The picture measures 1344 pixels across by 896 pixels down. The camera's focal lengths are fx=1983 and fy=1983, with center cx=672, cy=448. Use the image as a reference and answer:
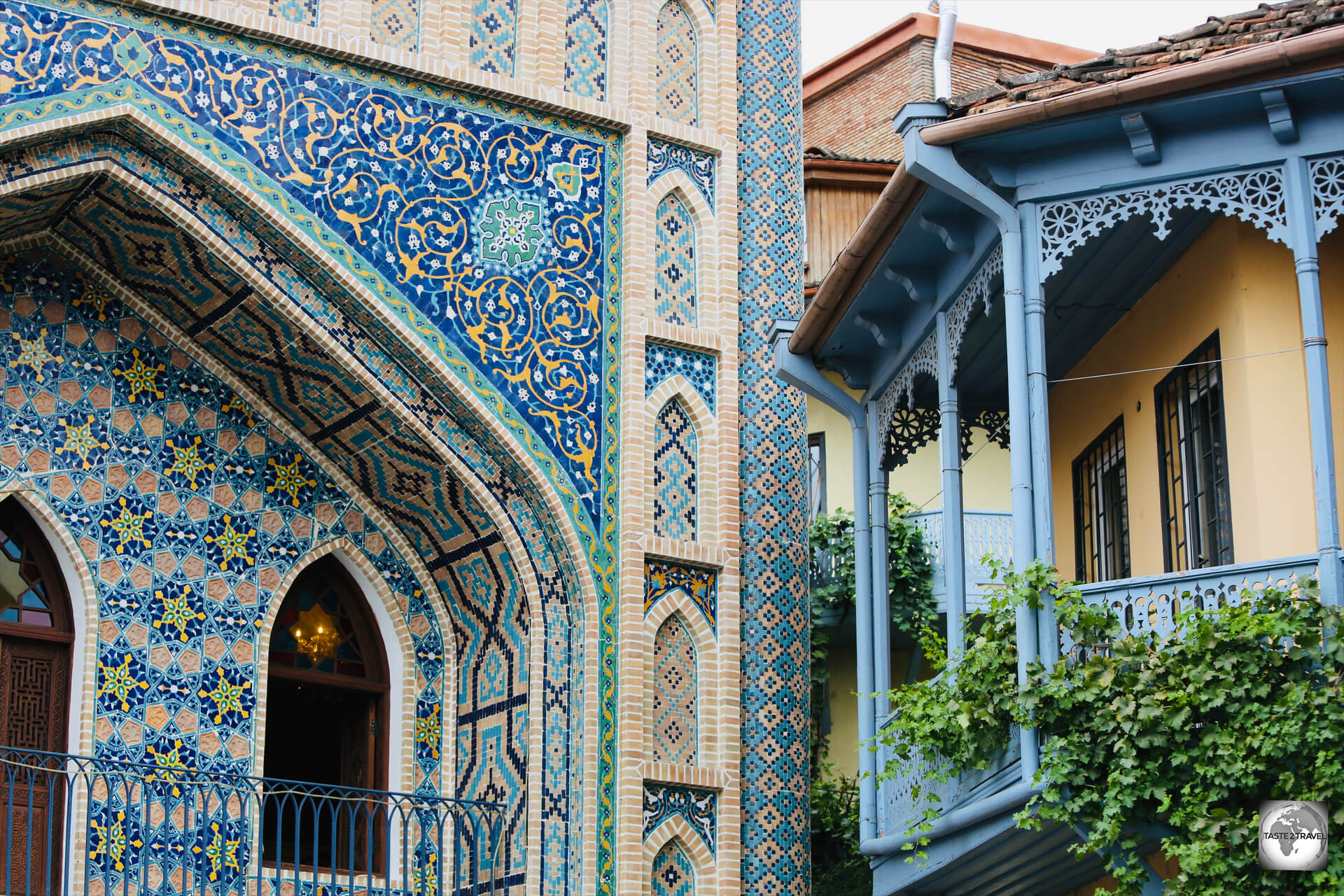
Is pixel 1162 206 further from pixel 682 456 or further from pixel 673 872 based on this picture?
pixel 673 872

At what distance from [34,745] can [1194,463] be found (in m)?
6.44

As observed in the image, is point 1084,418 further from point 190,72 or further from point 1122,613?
point 190,72

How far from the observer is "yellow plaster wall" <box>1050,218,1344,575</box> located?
9.43 m

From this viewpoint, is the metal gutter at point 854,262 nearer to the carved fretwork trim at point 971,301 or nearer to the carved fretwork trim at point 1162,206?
the carved fretwork trim at point 971,301

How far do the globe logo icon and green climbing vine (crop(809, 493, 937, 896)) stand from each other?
4.90 metres

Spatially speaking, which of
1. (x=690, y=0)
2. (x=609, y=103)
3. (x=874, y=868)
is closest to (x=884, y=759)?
(x=874, y=868)

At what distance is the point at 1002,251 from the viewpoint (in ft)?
31.8

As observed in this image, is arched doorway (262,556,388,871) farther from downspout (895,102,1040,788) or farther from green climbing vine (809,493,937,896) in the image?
Answer: downspout (895,102,1040,788)

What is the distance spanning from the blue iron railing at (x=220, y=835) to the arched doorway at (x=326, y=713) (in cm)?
2

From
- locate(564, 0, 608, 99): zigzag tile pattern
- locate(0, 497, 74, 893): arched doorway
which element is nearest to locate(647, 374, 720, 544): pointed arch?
locate(564, 0, 608, 99): zigzag tile pattern

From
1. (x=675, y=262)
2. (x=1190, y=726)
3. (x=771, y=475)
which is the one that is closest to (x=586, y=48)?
(x=675, y=262)

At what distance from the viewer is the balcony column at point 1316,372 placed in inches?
334

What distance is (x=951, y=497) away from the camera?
33.4 ft

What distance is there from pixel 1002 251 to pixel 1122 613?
190 centimetres
